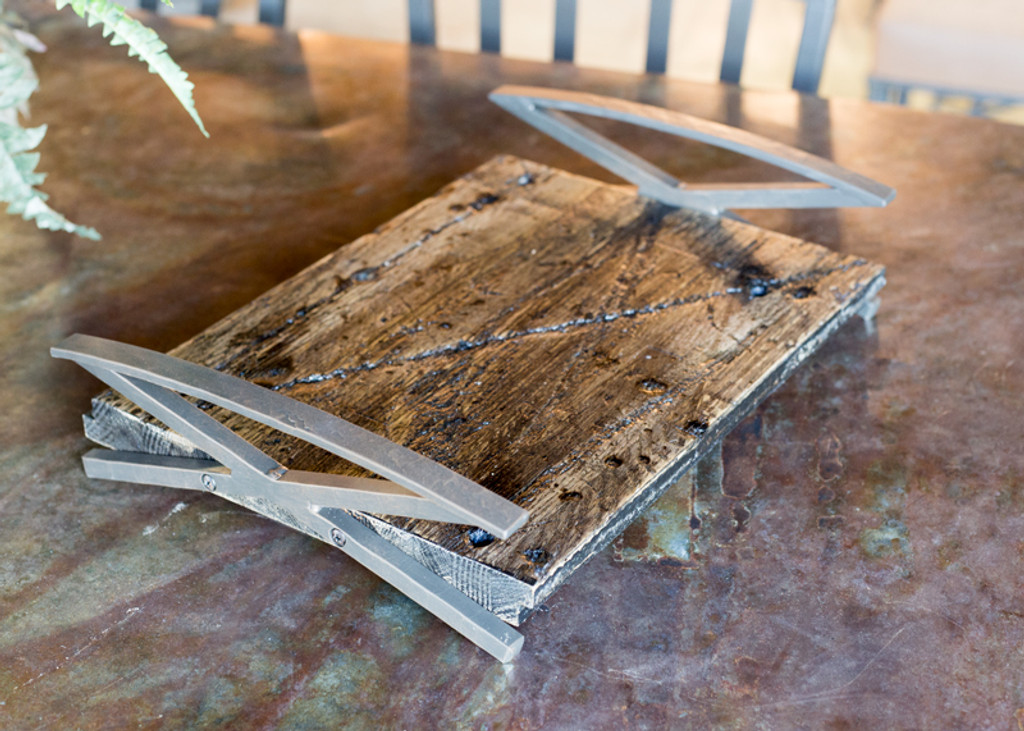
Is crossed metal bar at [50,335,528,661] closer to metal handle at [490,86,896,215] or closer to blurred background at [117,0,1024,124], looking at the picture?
metal handle at [490,86,896,215]

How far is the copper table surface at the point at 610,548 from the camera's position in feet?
2.31

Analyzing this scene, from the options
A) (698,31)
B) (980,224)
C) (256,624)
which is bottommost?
(698,31)

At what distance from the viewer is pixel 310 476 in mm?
750

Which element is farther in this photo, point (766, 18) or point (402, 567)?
point (766, 18)

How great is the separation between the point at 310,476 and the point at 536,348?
273 mm

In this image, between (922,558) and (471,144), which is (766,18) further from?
(922,558)

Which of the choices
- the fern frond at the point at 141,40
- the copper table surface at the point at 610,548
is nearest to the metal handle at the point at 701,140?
the copper table surface at the point at 610,548

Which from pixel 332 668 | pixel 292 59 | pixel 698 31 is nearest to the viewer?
pixel 332 668

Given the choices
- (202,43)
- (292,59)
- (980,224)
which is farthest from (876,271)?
(202,43)

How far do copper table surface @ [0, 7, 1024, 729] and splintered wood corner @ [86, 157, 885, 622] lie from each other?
6cm

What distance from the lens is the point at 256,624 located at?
761mm

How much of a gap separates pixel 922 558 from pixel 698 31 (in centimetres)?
382

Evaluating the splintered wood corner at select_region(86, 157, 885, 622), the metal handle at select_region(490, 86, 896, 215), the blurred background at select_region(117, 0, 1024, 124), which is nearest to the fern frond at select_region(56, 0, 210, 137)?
the splintered wood corner at select_region(86, 157, 885, 622)

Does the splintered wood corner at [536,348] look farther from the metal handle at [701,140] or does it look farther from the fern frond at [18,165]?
the fern frond at [18,165]
